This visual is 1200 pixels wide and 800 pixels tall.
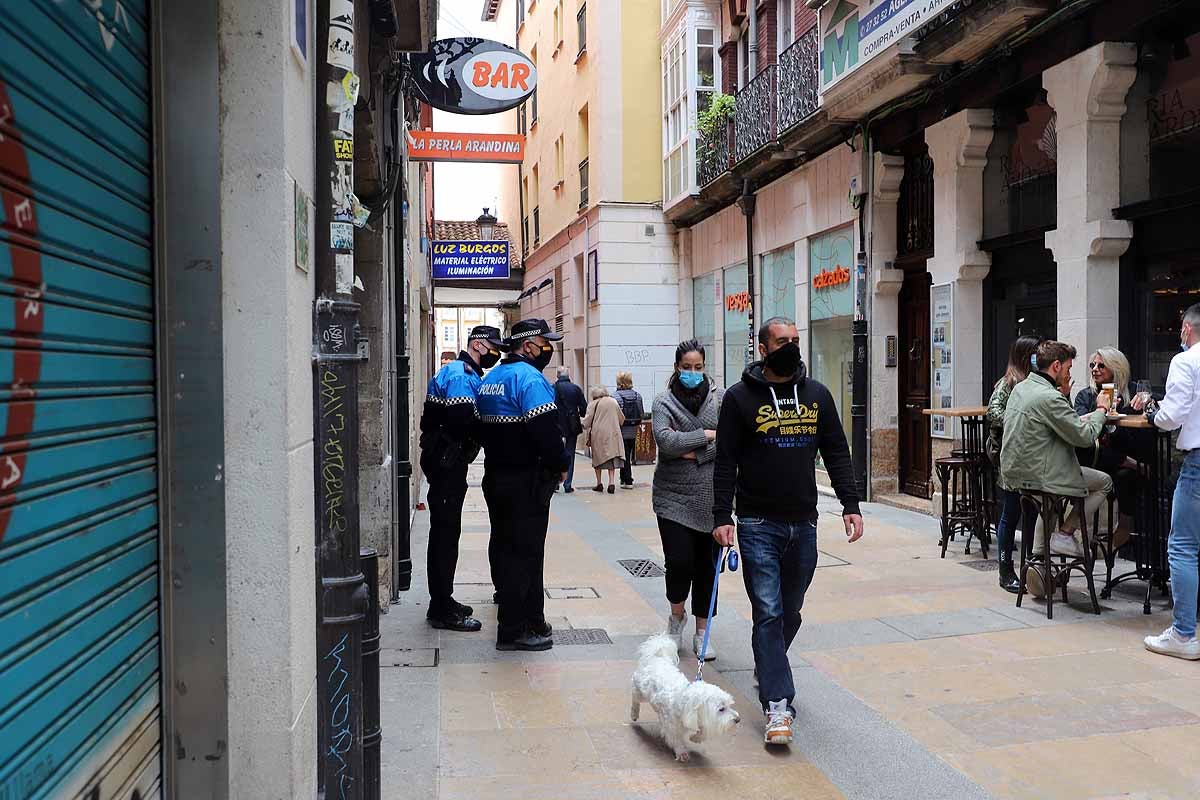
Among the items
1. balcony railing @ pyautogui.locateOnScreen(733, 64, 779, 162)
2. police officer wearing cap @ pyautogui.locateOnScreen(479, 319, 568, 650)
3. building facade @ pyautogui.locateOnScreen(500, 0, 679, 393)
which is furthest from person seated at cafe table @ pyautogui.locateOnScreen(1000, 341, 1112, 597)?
building facade @ pyautogui.locateOnScreen(500, 0, 679, 393)

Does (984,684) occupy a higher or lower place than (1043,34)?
lower

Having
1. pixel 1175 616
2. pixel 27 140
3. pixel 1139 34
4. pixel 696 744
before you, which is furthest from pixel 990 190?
pixel 27 140

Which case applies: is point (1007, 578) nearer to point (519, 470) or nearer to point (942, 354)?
point (519, 470)

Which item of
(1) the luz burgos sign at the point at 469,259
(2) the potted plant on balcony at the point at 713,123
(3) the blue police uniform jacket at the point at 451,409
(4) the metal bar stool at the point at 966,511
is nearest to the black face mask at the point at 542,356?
(3) the blue police uniform jacket at the point at 451,409

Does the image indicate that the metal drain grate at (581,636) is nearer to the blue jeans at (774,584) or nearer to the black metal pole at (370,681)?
the blue jeans at (774,584)

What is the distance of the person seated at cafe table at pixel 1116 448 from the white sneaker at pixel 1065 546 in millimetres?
489

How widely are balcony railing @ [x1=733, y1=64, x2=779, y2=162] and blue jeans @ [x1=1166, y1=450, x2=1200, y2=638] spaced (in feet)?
34.7

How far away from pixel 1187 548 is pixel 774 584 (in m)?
2.73

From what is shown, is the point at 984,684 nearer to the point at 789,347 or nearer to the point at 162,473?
the point at 789,347

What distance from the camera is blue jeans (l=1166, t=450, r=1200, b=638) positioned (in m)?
5.93

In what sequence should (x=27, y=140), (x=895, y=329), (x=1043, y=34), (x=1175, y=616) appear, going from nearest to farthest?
(x=27, y=140)
(x=1175, y=616)
(x=1043, y=34)
(x=895, y=329)

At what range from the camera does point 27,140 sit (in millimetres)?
1958

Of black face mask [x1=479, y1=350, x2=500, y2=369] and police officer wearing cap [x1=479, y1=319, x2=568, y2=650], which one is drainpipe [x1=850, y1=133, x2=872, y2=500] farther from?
police officer wearing cap [x1=479, y1=319, x2=568, y2=650]

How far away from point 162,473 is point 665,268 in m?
20.7
